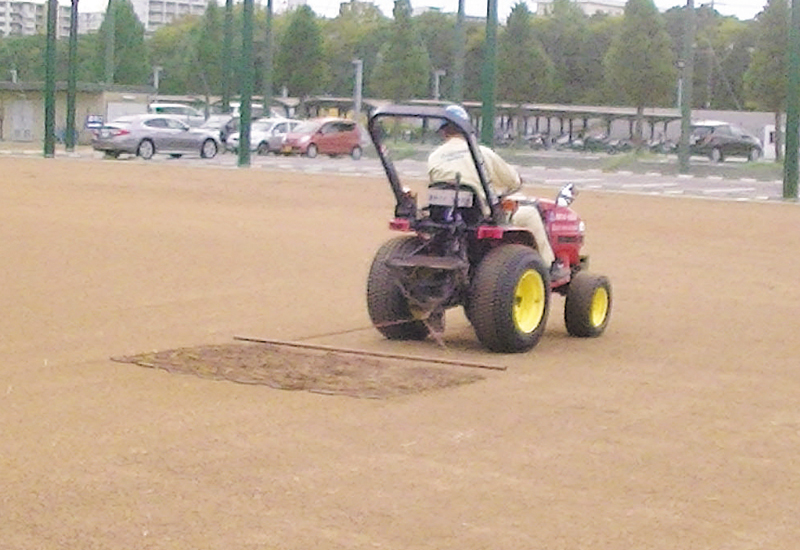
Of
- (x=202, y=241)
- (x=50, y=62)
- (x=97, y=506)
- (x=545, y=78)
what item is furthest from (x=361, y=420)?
(x=545, y=78)

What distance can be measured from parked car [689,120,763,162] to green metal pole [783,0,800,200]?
2544 centimetres

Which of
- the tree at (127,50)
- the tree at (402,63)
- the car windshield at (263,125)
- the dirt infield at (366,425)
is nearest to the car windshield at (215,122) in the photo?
the car windshield at (263,125)

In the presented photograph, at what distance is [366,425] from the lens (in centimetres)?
895

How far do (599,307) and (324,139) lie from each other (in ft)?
140

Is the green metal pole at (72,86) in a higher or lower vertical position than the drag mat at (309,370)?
higher

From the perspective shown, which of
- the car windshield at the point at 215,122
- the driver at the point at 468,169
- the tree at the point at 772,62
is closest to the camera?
the driver at the point at 468,169

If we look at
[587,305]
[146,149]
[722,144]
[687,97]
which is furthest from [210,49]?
[587,305]

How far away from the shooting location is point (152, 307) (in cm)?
1350

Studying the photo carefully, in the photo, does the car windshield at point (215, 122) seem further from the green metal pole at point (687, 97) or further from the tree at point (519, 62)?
the green metal pole at point (687, 97)

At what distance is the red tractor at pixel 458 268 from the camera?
11.5 meters

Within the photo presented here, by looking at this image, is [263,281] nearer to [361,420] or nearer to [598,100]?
[361,420]

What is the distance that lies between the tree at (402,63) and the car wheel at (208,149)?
25.8 meters

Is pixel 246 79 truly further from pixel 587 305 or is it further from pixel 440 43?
pixel 440 43

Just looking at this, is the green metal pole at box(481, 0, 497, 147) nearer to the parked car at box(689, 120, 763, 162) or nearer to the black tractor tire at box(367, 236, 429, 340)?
the parked car at box(689, 120, 763, 162)
